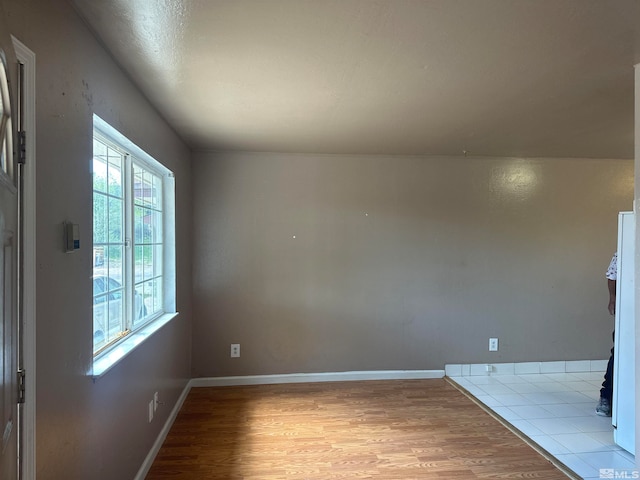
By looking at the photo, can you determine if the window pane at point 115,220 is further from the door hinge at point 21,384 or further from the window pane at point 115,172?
the door hinge at point 21,384

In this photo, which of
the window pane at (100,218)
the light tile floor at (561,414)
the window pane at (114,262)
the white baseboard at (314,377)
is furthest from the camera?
the white baseboard at (314,377)

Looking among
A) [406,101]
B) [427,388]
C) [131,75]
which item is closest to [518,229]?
[427,388]

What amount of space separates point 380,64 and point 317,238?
6.41ft

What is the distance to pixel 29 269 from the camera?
100 cm

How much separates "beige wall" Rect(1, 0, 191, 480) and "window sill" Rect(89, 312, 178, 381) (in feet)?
0.16

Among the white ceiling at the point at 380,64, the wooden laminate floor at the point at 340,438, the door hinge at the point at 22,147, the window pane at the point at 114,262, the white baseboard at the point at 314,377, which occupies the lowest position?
the wooden laminate floor at the point at 340,438

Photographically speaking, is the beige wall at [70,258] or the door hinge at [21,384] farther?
the beige wall at [70,258]

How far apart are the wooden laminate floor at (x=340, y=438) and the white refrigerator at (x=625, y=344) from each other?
0.59 metres

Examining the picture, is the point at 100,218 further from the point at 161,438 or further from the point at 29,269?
the point at 161,438

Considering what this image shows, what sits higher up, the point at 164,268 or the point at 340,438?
the point at 164,268

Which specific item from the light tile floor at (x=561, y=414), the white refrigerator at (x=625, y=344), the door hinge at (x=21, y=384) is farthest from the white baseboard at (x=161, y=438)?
the white refrigerator at (x=625, y=344)

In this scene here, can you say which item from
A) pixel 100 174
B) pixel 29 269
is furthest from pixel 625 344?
pixel 100 174

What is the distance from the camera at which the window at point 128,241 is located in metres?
1.65

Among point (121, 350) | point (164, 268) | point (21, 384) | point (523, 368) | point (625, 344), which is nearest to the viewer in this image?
point (21, 384)
